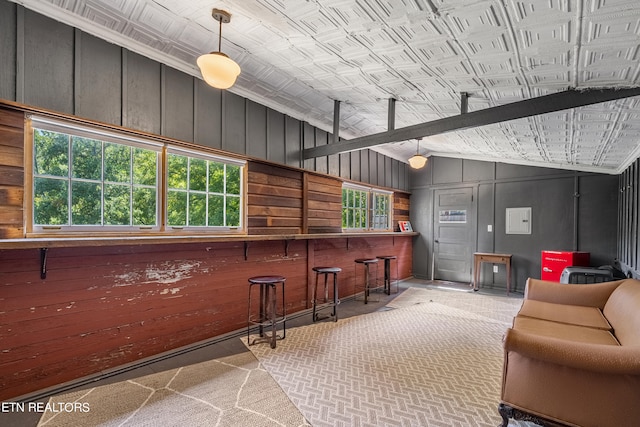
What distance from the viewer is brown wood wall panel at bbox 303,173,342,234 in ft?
15.5

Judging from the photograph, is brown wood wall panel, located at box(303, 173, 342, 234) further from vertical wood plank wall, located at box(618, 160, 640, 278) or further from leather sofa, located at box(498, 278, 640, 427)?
vertical wood plank wall, located at box(618, 160, 640, 278)

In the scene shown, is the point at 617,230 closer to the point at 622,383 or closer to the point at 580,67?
the point at 580,67

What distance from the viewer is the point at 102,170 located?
2729mm

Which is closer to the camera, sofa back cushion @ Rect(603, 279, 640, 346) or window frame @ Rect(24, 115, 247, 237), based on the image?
sofa back cushion @ Rect(603, 279, 640, 346)

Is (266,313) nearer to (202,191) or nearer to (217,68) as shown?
(202,191)

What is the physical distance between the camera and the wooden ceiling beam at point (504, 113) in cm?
249

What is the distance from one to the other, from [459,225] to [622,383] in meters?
5.77

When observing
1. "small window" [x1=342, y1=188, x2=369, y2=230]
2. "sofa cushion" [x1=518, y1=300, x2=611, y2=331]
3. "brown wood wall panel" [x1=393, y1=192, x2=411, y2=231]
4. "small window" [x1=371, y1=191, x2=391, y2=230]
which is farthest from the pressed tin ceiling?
"brown wood wall panel" [x1=393, y1=192, x2=411, y2=231]

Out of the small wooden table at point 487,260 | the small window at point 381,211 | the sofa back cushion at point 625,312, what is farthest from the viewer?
the small window at point 381,211

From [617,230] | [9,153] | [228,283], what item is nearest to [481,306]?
[617,230]

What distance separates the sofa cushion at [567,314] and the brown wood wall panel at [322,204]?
2.85 meters

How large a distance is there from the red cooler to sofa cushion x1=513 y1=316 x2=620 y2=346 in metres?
3.32

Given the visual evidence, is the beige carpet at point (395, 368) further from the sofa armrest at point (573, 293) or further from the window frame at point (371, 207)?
the window frame at point (371, 207)

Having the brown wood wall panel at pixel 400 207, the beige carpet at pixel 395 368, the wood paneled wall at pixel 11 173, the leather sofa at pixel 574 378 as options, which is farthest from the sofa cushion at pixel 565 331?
the brown wood wall panel at pixel 400 207
